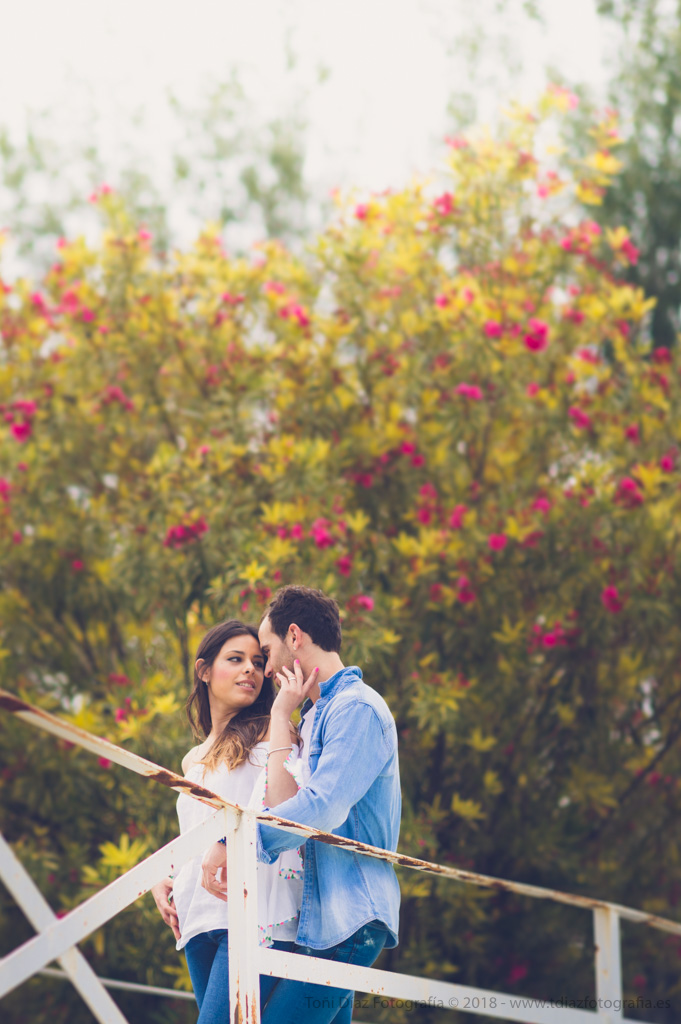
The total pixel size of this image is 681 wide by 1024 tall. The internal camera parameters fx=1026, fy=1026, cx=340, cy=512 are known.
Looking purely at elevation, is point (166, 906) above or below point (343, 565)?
below

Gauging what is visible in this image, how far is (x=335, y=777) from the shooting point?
6.20 feet

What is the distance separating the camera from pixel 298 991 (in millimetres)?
1945

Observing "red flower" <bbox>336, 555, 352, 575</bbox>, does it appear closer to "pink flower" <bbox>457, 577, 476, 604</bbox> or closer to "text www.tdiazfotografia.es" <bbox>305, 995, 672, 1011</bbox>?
"pink flower" <bbox>457, 577, 476, 604</bbox>

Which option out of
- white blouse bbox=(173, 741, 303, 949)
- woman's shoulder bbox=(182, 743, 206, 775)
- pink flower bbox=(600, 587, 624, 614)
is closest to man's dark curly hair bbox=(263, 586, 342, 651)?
white blouse bbox=(173, 741, 303, 949)

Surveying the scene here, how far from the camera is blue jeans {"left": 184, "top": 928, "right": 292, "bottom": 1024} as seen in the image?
2.01m

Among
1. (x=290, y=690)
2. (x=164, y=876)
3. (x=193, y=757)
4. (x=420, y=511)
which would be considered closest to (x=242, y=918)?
(x=164, y=876)

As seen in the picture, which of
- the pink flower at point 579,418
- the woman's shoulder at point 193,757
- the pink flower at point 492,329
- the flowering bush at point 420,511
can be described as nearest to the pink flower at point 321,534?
the flowering bush at point 420,511

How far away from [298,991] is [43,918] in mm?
519

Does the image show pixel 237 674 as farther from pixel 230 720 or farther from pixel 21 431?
pixel 21 431

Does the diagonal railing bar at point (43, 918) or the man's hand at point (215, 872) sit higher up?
the man's hand at point (215, 872)

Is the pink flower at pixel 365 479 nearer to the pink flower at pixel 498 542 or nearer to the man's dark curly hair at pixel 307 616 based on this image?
the pink flower at pixel 498 542

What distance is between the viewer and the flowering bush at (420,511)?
4.59 meters

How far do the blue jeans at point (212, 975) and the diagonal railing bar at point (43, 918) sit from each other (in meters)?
0.19

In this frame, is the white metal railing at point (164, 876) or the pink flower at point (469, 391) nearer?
the white metal railing at point (164, 876)
